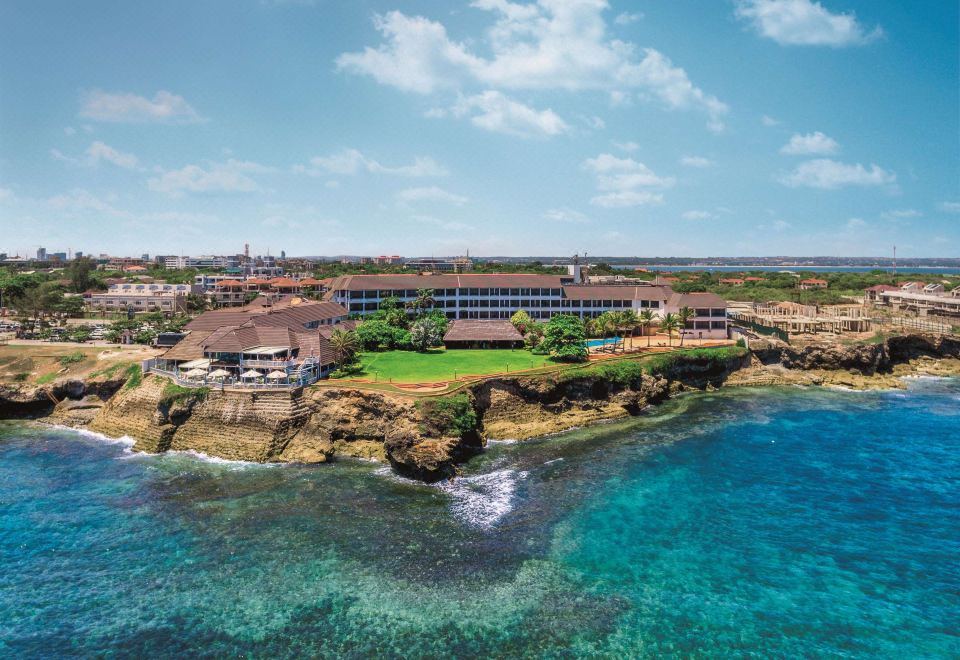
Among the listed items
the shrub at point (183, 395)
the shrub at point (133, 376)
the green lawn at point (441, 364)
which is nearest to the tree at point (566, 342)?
the green lawn at point (441, 364)

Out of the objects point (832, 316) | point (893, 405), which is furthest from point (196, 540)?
point (832, 316)

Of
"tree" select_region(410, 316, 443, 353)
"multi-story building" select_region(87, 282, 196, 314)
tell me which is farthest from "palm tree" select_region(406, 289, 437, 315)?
"multi-story building" select_region(87, 282, 196, 314)

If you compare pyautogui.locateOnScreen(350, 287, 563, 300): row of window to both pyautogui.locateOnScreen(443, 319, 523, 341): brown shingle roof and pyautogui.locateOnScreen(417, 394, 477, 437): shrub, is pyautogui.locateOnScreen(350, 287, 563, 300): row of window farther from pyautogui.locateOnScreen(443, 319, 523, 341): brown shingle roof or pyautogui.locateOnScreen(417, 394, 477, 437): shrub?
pyautogui.locateOnScreen(417, 394, 477, 437): shrub

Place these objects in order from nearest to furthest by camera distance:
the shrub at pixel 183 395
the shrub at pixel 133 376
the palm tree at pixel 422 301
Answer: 1. the shrub at pixel 183 395
2. the shrub at pixel 133 376
3. the palm tree at pixel 422 301

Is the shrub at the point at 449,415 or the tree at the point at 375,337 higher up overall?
the tree at the point at 375,337

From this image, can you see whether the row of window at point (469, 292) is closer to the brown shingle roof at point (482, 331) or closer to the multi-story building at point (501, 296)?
the multi-story building at point (501, 296)

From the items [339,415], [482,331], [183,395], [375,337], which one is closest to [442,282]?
[482,331]

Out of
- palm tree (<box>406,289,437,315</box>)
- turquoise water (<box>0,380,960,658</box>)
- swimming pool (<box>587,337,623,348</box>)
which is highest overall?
palm tree (<box>406,289,437,315</box>)
